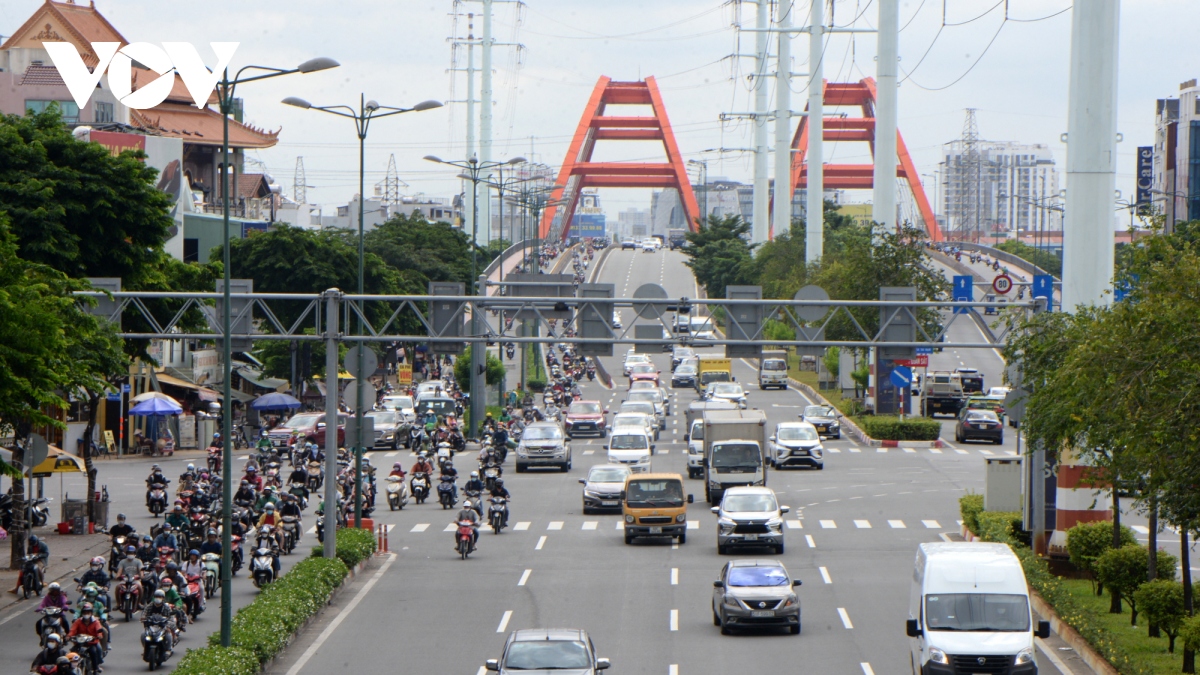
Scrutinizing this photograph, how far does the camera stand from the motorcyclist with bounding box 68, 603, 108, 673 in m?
20.1

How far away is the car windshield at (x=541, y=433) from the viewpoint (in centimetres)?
4978

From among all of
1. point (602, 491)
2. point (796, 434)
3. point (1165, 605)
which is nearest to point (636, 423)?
point (796, 434)

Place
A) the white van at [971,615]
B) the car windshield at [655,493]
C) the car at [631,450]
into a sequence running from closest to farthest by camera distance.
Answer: the white van at [971,615]
the car windshield at [655,493]
the car at [631,450]

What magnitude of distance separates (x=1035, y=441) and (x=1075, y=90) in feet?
24.9

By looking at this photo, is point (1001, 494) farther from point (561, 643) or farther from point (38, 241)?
point (38, 241)

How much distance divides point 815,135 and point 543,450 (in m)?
42.9

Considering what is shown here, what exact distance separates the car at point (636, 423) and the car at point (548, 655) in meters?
30.9

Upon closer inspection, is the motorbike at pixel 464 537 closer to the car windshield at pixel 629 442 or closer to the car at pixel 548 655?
the car at pixel 548 655

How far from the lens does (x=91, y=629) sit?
20391mm

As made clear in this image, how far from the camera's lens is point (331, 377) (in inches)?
1212

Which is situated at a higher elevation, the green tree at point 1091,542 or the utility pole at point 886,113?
the utility pole at point 886,113

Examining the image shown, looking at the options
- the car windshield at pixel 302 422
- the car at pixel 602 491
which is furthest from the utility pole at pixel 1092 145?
the car windshield at pixel 302 422

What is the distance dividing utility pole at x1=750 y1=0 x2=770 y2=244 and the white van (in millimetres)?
107901

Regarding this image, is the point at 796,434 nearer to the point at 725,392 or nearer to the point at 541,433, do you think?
the point at 541,433
